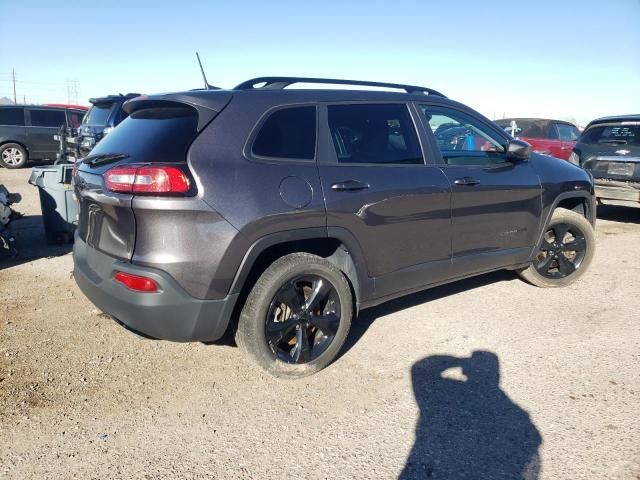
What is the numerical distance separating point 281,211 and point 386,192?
0.82 m

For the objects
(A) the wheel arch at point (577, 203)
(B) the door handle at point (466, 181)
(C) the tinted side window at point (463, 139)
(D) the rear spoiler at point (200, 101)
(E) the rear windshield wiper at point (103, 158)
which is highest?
(D) the rear spoiler at point (200, 101)

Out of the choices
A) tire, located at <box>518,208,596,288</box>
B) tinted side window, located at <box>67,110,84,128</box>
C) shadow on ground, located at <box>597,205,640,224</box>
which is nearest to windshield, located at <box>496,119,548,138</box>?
shadow on ground, located at <box>597,205,640,224</box>

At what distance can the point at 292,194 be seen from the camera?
2.86m

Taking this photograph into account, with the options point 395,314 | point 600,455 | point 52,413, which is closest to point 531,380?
point 600,455

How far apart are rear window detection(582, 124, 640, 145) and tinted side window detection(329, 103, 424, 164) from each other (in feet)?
19.4

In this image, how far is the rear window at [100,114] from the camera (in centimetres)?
971

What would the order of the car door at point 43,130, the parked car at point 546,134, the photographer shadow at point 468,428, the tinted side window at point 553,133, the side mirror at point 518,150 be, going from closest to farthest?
the photographer shadow at point 468,428 → the side mirror at point 518,150 → the parked car at point 546,134 → the tinted side window at point 553,133 → the car door at point 43,130

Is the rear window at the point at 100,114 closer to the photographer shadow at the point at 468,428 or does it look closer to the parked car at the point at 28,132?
the parked car at the point at 28,132

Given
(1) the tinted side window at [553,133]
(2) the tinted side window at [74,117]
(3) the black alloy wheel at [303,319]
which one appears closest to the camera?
(3) the black alloy wheel at [303,319]

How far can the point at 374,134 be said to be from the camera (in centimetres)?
344

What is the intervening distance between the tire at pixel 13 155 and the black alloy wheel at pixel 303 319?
14.3 m

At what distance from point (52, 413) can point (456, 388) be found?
2.34 metres

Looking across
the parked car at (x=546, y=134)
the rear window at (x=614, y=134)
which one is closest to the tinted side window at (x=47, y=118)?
the parked car at (x=546, y=134)

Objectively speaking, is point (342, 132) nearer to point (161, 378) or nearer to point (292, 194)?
point (292, 194)
